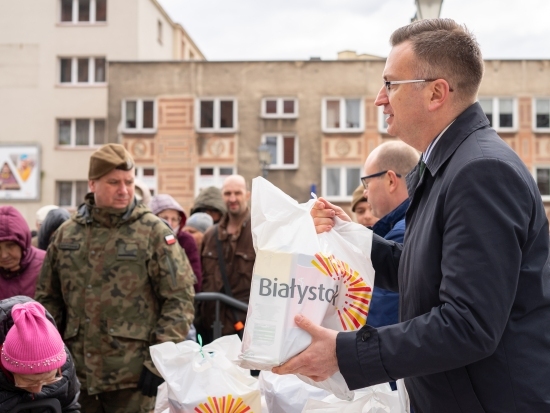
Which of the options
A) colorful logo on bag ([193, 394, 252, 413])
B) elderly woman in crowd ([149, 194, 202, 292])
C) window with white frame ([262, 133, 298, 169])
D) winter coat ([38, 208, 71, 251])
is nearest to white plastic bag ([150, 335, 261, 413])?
colorful logo on bag ([193, 394, 252, 413])

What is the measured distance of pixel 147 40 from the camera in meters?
35.2

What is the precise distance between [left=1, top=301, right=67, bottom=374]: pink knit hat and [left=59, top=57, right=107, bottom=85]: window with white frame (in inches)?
1246

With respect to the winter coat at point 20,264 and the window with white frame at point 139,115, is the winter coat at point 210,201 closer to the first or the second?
the winter coat at point 20,264

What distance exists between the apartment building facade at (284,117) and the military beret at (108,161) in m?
26.3

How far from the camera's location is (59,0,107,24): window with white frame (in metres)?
34.3

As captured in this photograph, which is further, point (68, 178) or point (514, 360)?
point (68, 178)

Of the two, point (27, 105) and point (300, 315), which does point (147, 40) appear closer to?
point (27, 105)

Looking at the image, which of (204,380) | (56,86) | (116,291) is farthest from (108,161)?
(56,86)

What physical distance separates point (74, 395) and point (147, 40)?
33030mm

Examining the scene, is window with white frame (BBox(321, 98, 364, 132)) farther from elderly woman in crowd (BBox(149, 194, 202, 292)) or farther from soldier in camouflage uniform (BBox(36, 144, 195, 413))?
soldier in camouflage uniform (BBox(36, 144, 195, 413))

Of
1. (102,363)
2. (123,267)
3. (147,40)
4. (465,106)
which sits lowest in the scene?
(102,363)

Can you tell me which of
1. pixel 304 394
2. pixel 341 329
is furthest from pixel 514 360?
pixel 304 394

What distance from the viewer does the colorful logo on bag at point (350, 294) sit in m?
2.49

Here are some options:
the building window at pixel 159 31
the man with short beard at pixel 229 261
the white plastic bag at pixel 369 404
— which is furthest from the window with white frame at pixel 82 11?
the white plastic bag at pixel 369 404
